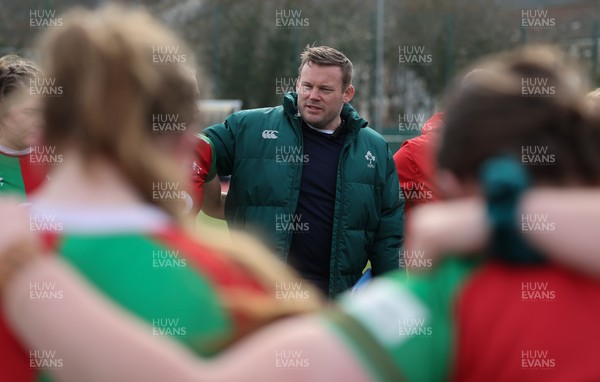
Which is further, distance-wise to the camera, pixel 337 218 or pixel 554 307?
pixel 337 218

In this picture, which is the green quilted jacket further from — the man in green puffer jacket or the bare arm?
the bare arm

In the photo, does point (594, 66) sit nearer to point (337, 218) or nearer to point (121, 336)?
point (337, 218)

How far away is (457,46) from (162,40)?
2303 cm

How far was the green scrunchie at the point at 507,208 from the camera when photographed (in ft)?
4.56

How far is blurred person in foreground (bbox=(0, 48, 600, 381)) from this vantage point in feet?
4.34

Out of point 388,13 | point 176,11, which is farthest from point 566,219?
point 176,11

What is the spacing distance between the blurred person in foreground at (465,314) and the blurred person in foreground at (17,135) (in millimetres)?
2955

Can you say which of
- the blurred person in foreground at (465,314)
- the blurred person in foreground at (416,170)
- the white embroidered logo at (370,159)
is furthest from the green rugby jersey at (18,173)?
the blurred person in foreground at (465,314)

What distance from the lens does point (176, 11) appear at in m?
26.8

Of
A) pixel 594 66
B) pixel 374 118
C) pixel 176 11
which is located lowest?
pixel 374 118

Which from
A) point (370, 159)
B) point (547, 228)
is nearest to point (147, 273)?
point (547, 228)

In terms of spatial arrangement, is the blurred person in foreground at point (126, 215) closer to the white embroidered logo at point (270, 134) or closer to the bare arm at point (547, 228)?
the bare arm at point (547, 228)

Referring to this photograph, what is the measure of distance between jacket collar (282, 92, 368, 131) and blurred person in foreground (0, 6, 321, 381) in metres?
3.74

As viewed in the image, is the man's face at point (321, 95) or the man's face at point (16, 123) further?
the man's face at point (321, 95)
